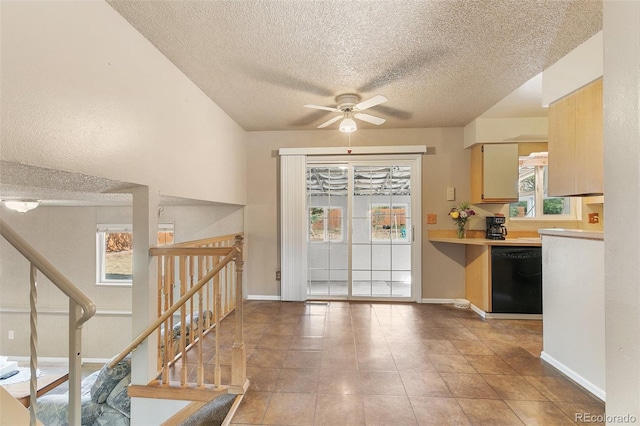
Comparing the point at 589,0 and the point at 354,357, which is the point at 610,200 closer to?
the point at 589,0

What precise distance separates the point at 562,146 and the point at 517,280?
1.78m

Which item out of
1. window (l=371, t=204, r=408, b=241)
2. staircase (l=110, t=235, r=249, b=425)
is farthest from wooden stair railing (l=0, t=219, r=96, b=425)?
window (l=371, t=204, r=408, b=241)

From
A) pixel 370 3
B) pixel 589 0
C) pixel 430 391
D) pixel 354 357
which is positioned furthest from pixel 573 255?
pixel 370 3

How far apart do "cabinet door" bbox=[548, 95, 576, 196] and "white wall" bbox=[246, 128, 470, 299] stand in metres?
1.64

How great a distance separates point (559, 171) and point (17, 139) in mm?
3508

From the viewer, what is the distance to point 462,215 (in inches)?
152

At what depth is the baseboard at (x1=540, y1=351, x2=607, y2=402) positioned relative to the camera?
1854 mm

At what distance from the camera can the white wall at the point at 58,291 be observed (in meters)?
4.55

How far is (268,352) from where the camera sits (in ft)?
8.21

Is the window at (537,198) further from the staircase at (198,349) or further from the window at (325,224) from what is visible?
the staircase at (198,349)

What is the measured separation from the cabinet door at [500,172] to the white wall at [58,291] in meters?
5.53

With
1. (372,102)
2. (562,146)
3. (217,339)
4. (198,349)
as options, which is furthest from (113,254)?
(562,146)

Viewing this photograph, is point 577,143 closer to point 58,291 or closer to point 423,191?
point 423,191

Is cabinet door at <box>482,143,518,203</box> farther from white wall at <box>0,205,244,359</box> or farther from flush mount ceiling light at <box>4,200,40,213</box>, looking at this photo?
white wall at <box>0,205,244,359</box>
